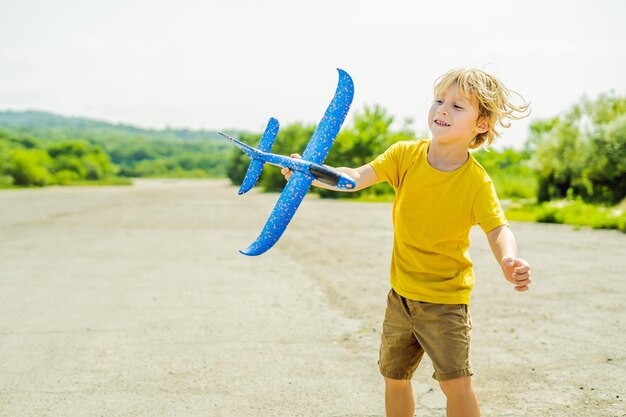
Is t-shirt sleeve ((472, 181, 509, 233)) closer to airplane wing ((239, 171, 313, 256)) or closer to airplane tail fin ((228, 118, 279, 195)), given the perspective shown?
airplane wing ((239, 171, 313, 256))

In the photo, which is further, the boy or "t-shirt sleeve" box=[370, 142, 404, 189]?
"t-shirt sleeve" box=[370, 142, 404, 189]

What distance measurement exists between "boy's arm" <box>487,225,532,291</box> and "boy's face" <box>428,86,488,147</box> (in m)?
0.42

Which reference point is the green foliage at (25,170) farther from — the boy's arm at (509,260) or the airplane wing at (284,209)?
the boy's arm at (509,260)

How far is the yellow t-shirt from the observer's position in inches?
104

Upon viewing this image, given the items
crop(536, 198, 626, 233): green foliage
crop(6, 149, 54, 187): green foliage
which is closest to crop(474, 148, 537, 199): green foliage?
crop(536, 198, 626, 233): green foliage

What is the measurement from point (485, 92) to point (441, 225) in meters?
0.56

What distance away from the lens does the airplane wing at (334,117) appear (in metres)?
2.57

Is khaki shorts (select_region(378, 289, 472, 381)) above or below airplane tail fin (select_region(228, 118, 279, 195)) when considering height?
below

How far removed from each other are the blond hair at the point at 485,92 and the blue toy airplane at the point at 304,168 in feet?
1.40

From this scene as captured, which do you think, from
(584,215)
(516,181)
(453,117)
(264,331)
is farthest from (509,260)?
(516,181)

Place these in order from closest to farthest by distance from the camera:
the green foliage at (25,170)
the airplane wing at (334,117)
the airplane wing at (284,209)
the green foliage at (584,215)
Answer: the airplane wing at (284,209) → the airplane wing at (334,117) → the green foliage at (584,215) → the green foliage at (25,170)

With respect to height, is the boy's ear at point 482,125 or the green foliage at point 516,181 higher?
the boy's ear at point 482,125

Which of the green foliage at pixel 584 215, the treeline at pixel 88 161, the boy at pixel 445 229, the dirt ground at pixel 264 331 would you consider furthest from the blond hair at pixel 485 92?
the treeline at pixel 88 161

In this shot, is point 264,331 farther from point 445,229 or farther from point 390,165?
point 445,229
